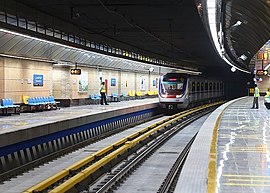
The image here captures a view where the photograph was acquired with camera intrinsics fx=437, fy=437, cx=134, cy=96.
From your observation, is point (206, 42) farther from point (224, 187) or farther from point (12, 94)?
point (224, 187)

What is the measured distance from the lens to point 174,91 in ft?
102

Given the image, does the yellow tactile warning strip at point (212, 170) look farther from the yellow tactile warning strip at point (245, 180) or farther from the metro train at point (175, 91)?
the metro train at point (175, 91)

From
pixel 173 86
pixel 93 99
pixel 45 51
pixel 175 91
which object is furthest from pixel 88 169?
pixel 93 99

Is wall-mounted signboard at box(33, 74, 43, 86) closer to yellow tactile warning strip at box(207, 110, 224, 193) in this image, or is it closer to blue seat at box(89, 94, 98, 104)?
blue seat at box(89, 94, 98, 104)

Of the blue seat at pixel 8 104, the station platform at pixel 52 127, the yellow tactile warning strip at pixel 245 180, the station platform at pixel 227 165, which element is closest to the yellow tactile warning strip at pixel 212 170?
the station platform at pixel 227 165

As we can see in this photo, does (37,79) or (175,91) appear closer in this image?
(37,79)

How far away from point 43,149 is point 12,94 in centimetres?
913

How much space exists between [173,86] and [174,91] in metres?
0.37

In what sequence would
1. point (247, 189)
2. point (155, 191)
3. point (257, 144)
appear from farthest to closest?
point (257, 144) < point (155, 191) < point (247, 189)

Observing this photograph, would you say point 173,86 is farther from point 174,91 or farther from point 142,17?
point 142,17

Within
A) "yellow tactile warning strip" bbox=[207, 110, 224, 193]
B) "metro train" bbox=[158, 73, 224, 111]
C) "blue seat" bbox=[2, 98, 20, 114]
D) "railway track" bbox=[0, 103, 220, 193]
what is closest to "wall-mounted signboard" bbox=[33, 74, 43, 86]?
"blue seat" bbox=[2, 98, 20, 114]

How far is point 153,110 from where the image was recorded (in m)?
→ 33.8

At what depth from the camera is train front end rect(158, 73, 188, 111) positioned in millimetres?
30906

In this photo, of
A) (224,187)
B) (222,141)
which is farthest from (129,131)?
(224,187)
